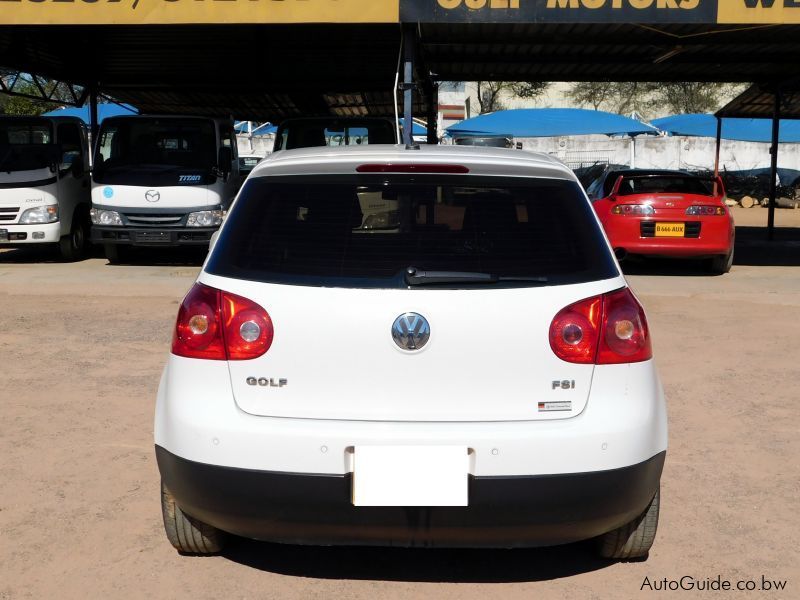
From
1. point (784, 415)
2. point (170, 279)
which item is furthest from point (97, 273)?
point (784, 415)

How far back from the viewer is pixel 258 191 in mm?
3316

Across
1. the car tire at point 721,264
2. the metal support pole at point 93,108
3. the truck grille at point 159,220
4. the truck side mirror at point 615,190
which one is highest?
the metal support pole at point 93,108

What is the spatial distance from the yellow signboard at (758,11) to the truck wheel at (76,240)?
378 inches

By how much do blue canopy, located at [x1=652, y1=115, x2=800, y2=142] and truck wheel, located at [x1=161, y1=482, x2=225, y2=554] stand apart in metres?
30.8

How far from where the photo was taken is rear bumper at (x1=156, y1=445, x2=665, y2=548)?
9.91ft

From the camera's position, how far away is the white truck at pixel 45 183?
523 inches

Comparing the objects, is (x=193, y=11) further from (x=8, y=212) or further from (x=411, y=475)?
(x=411, y=475)

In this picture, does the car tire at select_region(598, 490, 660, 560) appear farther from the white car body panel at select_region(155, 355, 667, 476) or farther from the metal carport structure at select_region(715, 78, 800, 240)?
the metal carport structure at select_region(715, 78, 800, 240)

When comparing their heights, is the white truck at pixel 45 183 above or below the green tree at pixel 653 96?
below

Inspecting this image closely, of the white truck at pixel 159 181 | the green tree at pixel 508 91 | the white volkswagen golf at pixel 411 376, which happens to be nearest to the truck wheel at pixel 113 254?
the white truck at pixel 159 181

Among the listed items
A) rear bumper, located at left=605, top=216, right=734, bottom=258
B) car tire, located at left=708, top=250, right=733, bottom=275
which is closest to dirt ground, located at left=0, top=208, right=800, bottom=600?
rear bumper, located at left=605, top=216, right=734, bottom=258

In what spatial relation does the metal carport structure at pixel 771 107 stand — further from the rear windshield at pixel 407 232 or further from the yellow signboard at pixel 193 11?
the rear windshield at pixel 407 232

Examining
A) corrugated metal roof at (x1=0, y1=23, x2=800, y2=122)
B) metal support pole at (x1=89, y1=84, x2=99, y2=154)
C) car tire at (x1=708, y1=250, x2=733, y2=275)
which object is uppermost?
corrugated metal roof at (x1=0, y1=23, x2=800, y2=122)

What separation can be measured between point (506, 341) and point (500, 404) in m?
0.21
